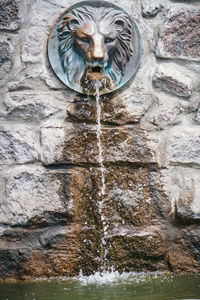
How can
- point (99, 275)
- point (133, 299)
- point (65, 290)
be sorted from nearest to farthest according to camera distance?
point (133, 299)
point (65, 290)
point (99, 275)

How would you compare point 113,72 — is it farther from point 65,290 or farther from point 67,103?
point 65,290

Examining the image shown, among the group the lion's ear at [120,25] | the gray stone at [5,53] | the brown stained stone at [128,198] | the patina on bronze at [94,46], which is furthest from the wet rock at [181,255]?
the gray stone at [5,53]

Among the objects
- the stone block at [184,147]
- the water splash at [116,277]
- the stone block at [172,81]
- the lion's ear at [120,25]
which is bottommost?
the water splash at [116,277]

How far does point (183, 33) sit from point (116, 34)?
32 cm

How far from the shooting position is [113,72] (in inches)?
87.9

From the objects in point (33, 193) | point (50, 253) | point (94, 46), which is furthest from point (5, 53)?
point (50, 253)

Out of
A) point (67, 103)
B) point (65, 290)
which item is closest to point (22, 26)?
point (67, 103)

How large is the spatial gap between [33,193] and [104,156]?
36cm

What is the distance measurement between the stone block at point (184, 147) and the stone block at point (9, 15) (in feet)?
2.88

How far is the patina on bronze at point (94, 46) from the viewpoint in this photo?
216 cm

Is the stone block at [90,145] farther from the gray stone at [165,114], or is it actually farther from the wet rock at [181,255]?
the wet rock at [181,255]

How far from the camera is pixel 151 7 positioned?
7.36 feet

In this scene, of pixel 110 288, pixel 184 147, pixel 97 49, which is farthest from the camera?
pixel 184 147

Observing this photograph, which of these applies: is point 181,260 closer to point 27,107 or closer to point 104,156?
point 104,156
